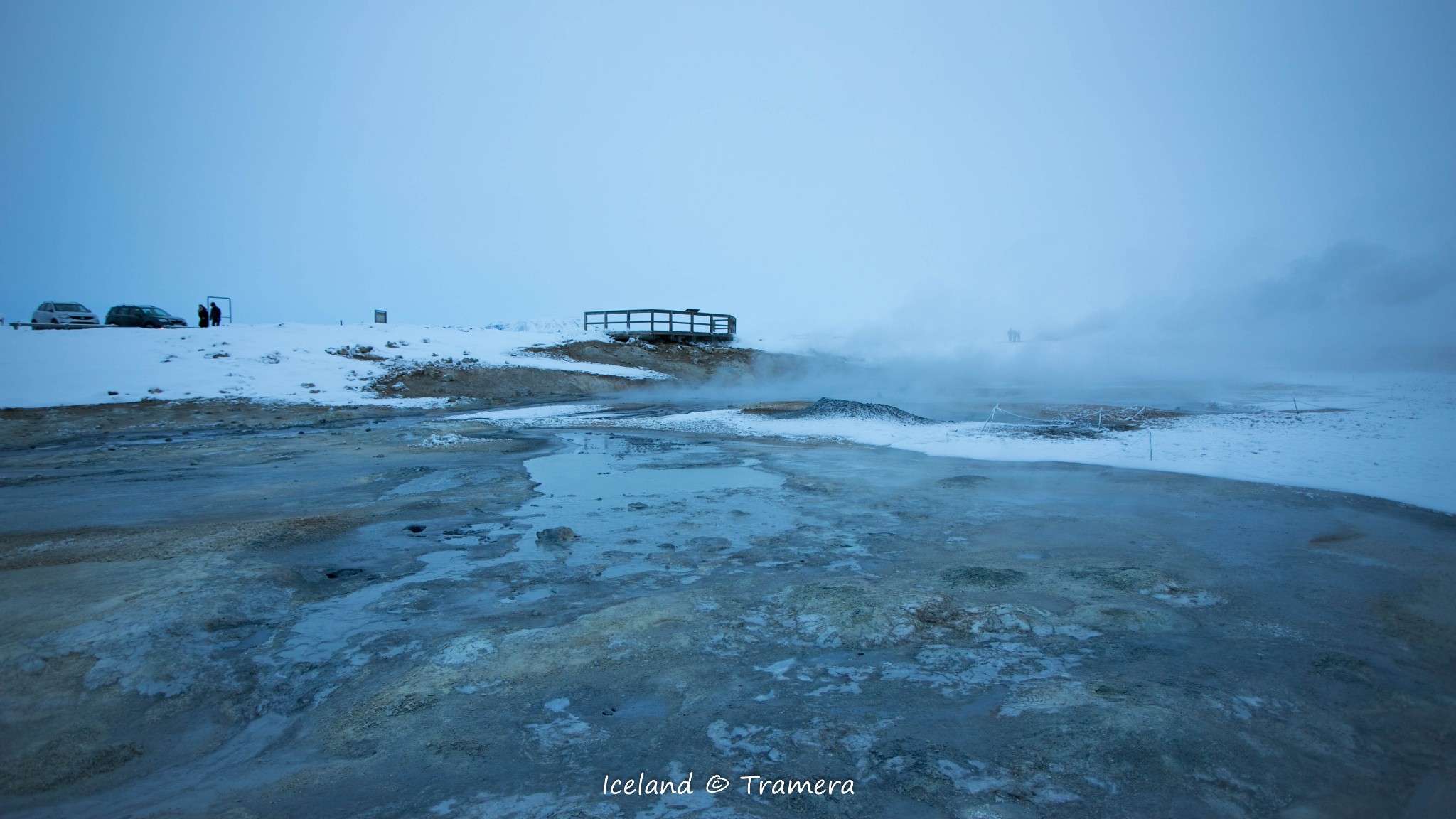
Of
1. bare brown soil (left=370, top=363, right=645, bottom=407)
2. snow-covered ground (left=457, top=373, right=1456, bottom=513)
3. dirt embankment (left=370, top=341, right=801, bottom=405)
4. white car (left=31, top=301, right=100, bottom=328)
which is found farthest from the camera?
white car (left=31, top=301, right=100, bottom=328)

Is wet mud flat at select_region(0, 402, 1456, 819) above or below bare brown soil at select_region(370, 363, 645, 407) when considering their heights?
below

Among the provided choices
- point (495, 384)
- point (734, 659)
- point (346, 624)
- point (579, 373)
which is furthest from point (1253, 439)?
point (579, 373)

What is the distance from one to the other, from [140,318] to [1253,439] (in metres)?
39.4

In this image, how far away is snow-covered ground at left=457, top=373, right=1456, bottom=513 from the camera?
8.10 meters

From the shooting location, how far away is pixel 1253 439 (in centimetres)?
1093

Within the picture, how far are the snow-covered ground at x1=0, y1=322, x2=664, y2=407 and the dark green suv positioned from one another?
592 centimetres

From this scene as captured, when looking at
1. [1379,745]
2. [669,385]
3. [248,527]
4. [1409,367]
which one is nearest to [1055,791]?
[1379,745]

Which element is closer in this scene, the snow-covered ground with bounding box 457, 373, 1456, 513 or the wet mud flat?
the wet mud flat

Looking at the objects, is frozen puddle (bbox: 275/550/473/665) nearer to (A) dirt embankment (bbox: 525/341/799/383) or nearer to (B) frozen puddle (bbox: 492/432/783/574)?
(B) frozen puddle (bbox: 492/432/783/574)

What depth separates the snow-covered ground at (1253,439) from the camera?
8102mm

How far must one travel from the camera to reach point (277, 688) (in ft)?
11.6

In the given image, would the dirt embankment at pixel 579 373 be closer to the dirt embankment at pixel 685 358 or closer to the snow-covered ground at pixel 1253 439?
the dirt embankment at pixel 685 358

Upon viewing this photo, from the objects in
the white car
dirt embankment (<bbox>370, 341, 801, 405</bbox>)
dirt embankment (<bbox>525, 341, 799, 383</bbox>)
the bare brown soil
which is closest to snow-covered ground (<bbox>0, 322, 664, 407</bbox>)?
the bare brown soil

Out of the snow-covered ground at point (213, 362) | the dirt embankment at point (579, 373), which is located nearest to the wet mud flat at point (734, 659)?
the snow-covered ground at point (213, 362)
